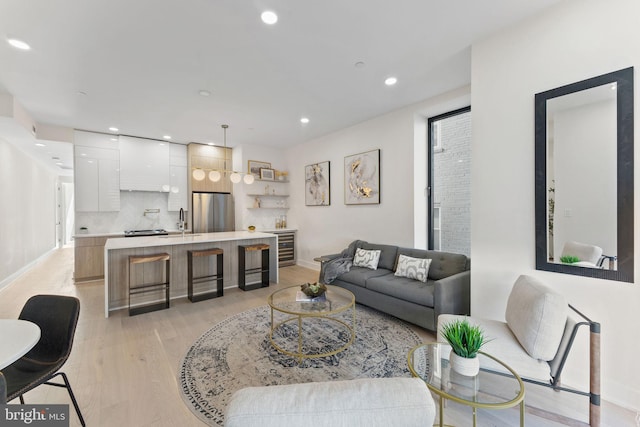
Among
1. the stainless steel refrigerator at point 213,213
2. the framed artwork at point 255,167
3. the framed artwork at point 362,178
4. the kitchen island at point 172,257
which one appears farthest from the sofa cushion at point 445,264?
the stainless steel refrigerator at point 213,213

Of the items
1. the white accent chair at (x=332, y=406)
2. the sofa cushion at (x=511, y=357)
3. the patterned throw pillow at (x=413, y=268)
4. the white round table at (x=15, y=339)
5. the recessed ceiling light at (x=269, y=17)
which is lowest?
the sofa cushion at (x=511, y=357)

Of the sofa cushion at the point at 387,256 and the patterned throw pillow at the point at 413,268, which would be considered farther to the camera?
the sofa cushion at the point at 387,256

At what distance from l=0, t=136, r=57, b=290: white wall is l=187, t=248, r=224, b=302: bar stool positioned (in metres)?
3.52

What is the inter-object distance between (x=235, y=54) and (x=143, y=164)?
437cm

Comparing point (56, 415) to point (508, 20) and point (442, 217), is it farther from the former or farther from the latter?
point (442, 217)

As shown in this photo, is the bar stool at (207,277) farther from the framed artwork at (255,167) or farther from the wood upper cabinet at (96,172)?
the wood upper cabinet at (96,172)

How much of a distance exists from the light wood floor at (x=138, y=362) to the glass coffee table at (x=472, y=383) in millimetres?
473

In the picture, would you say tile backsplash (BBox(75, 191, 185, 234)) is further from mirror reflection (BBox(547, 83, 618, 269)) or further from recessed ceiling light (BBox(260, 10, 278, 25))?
mirror reflection (BBox(547, 83, 618, 269))

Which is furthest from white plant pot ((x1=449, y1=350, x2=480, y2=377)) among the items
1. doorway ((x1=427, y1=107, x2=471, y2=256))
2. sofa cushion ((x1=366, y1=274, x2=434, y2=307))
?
doorway ((x1=427, y1=107, x2=471, y2=256))

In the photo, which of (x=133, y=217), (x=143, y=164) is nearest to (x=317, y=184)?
(x=143, y=164)

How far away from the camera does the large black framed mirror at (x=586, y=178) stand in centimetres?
182

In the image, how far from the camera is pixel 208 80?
3209 millimetres

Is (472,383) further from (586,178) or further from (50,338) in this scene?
(50,338)

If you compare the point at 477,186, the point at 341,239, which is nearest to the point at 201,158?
the point at 341,239
